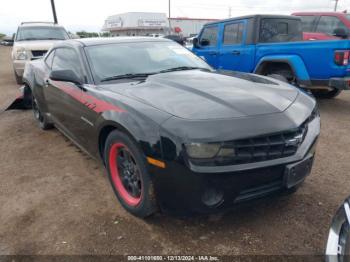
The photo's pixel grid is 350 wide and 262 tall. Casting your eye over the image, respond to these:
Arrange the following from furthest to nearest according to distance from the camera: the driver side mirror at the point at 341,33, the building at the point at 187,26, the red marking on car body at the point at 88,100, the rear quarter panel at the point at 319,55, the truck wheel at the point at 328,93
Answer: the building at the point at 187,26 → the driver side mirror at the point at 341,33 → the truck wheel at the point at 328,93 → the rear quarter panel at the point at 319,55 → the red marking on car body at the point at 88,100

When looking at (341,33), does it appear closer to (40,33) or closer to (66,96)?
(66,96)

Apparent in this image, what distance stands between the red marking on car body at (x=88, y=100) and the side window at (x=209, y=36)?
4.57 metres

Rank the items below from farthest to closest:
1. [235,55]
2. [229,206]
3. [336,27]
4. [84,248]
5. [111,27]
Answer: [111,27]
[336,27]
[235,55]
[84,248]
[229,206]

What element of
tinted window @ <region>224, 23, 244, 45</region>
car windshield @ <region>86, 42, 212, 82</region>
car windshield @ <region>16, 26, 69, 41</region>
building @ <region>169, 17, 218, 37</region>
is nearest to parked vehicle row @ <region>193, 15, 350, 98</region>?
tinted window @ <region>224, 23, 244, 45</region>

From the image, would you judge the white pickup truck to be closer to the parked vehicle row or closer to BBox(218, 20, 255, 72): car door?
the parked vehicle row

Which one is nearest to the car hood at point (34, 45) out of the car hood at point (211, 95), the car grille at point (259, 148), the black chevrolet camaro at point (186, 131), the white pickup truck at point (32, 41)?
the white pickup truck at point (32, 41)

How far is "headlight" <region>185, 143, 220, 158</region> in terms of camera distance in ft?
6.94

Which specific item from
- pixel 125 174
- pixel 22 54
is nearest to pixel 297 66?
pixel 125 174

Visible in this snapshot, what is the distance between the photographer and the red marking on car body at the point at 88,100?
2.75m

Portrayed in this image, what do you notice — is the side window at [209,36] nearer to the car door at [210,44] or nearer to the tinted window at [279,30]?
the car door at [210,44]

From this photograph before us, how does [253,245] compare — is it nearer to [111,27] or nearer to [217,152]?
[217,152]

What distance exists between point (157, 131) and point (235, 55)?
202 inches

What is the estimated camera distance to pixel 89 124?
3098 millimetres

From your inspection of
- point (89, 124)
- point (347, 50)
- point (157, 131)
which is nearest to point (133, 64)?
point (89, 124)
